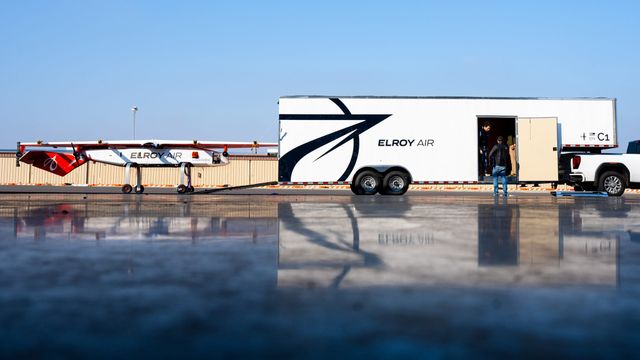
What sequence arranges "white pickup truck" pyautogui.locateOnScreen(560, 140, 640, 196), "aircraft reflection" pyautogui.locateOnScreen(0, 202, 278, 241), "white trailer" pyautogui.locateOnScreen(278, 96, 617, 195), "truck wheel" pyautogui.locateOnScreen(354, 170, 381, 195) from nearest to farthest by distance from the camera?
"aircraft reflection" pyautogui.locateOnScreen(0, 202, 278, 241)
"white pickup truck" pyautogui.locateOnScreen(560, 140, 640, 196)
"white trailer" pyautogui.locateOnScreen(278, 96, 617, 195)
"truck wheel" pyautogui.locateOnScreen(354, 170, 381, 195)

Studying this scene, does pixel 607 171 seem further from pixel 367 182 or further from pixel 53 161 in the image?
pixel 53 161

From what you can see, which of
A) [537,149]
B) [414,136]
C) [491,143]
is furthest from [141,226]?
[491,143]

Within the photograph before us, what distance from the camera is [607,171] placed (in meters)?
17.0

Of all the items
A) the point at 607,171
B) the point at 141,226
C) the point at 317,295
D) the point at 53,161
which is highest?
the point at 53,161

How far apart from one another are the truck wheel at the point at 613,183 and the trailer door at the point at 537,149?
5.33 ft

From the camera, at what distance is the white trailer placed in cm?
1800

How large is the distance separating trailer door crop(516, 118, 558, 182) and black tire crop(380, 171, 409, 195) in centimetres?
423

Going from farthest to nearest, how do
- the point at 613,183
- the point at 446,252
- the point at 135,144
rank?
1. the point at 135,144
2. the point at 613,183
3. the point at 446,252

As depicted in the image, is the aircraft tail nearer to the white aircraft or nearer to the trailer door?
the white aircraft

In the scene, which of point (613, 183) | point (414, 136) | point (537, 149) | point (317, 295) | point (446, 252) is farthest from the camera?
point (414, 136)

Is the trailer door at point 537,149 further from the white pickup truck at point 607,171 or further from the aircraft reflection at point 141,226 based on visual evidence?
the aircraft reflection at point 141,226

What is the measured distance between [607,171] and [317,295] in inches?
671

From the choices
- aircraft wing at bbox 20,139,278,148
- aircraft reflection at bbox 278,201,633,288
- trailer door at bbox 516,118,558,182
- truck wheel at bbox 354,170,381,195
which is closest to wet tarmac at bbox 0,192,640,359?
aircraft reflection at bbox 278,201,633,288

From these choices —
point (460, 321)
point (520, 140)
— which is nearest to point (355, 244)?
point (460, 321)
